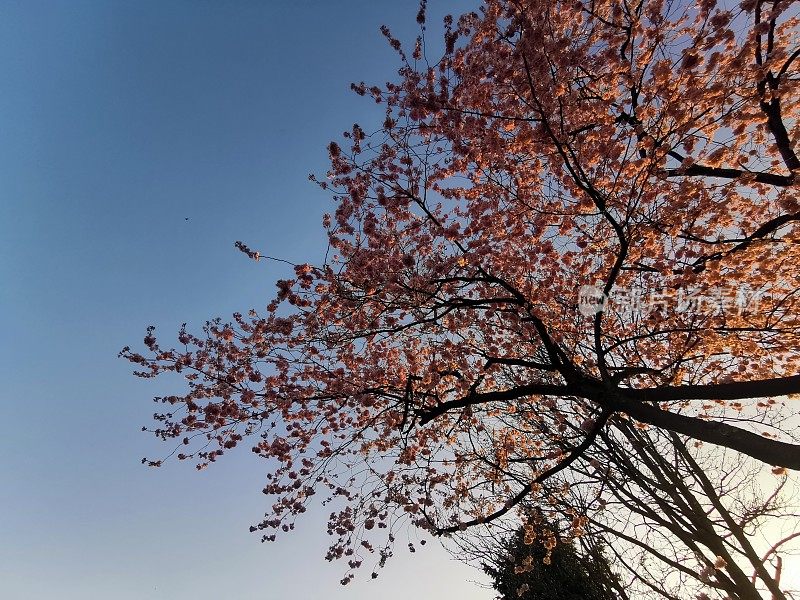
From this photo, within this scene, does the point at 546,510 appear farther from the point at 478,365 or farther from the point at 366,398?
the point at 366,398

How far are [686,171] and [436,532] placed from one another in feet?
22.1

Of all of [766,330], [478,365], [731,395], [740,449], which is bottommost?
[740,449]

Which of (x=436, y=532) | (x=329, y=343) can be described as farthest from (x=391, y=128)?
(x=436, y=532)

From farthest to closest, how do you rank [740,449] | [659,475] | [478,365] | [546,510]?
[546,510], [478,365], [659,475], [740,449]

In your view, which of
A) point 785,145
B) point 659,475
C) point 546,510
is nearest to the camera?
point 785,145

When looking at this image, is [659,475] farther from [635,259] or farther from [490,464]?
[635,259]

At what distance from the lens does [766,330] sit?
23.9 ft

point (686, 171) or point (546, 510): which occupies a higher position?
point (686, 171)

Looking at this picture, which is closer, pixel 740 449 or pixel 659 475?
pixel 740 449

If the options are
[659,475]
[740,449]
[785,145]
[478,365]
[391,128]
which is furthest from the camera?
[478,365]

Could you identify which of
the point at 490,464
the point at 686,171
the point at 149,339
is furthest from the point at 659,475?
the point at 149,339

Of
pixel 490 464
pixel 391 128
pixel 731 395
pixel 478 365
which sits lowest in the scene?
pixel 731 395

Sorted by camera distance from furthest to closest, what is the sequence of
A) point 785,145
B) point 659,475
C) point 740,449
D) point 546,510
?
point 546,510 < point 659,475 < point 785,145 < point 740,449

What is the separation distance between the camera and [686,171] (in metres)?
6.83
